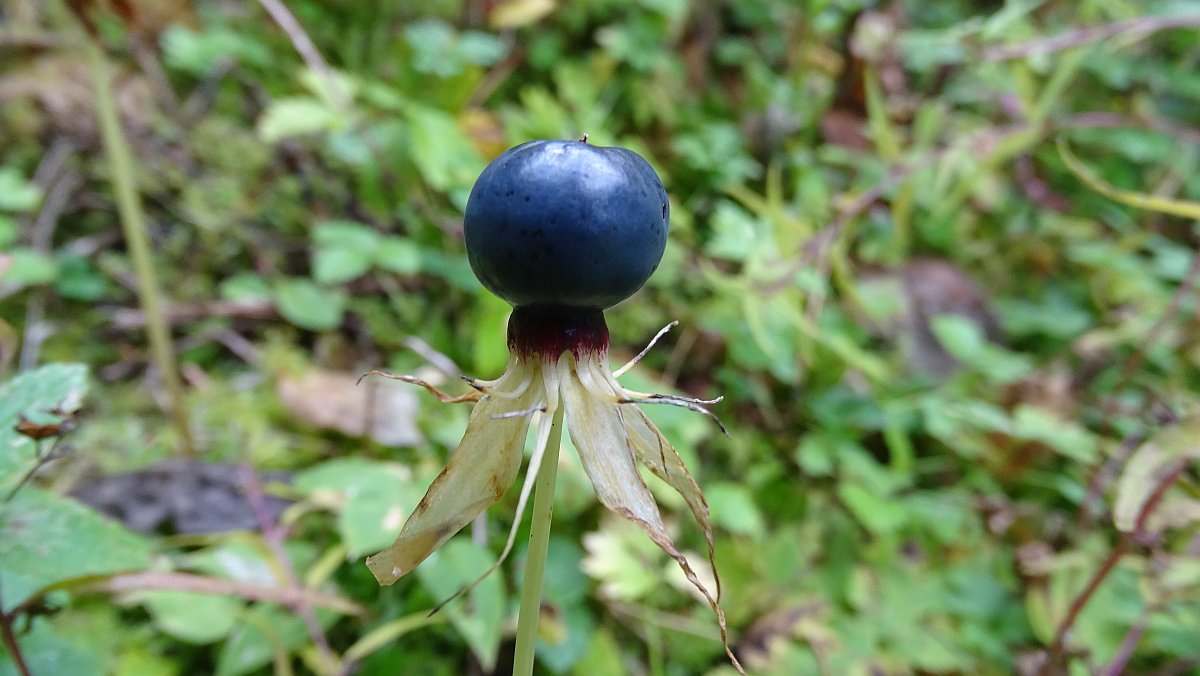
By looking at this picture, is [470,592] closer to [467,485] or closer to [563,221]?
[467,485]

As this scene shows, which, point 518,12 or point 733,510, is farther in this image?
point 518,12

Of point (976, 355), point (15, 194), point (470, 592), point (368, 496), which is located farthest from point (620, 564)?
point (15, 194)

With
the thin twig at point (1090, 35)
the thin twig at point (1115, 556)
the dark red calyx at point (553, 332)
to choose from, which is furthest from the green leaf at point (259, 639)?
the thin twig at point (1090, 35)

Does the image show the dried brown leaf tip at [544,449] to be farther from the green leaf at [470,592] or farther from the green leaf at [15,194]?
the green leaf at [15,194]

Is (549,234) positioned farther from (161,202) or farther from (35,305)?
(161,202)

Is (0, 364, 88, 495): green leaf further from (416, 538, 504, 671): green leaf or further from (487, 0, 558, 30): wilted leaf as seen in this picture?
(487, 0, 558, 30): wilted leaf

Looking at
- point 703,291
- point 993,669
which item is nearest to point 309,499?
A: point 703,291

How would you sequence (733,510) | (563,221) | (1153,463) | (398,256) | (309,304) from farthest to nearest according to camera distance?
(309,304) → (398,256) → (733,510) → (1153,463) → (563,221)
